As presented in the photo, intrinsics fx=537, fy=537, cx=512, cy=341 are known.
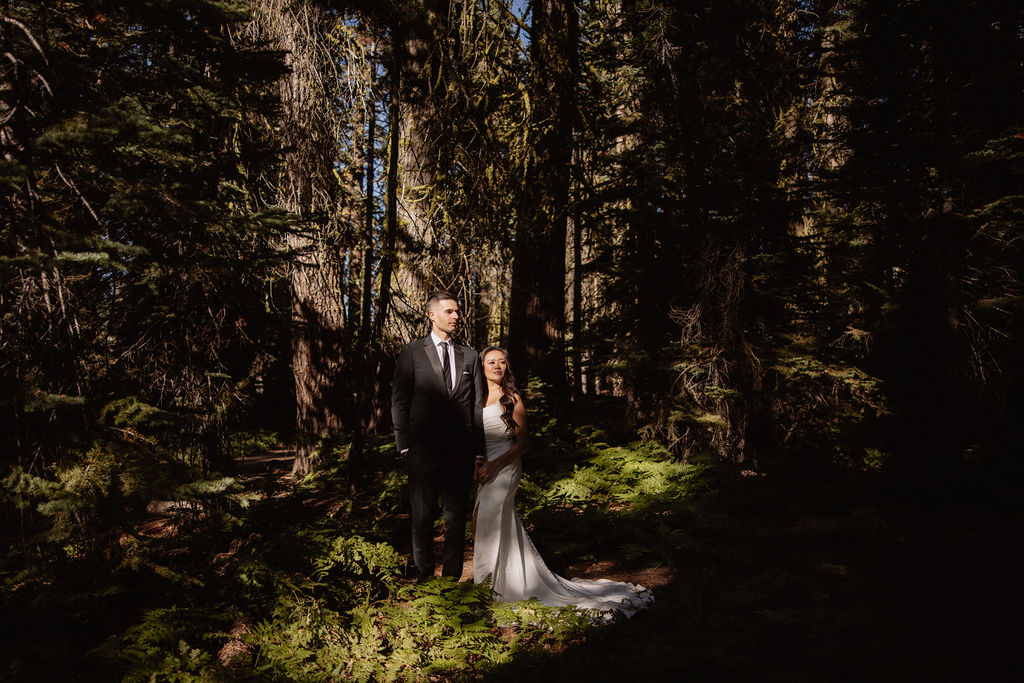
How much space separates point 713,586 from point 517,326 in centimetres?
616

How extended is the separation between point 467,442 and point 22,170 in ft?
11.9

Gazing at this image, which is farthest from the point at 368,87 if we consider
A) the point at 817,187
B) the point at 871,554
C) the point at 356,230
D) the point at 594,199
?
the point at 871,554

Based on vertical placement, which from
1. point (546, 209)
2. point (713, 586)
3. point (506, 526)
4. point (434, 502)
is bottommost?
point (713, 586)

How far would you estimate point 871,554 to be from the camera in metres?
4.89

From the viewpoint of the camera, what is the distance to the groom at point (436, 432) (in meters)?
4.57

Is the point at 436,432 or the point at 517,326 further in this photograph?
the point at 517,326

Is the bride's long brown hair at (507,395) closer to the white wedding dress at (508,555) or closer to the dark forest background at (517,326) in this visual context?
the white wedding dress at (508,555)

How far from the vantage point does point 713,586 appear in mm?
4438

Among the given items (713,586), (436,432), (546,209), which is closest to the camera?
(713,586)

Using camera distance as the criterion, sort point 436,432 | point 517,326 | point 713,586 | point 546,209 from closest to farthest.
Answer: point 713,586 → point 436,432 → point 546,209 → point 517,326

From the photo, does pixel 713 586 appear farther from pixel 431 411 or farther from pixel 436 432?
pixel 431 411

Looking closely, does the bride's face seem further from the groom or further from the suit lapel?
the suit lapel

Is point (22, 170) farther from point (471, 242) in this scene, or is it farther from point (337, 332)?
point (337, 332)

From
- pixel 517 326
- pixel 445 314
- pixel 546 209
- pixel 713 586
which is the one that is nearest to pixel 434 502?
pixel 445 314
